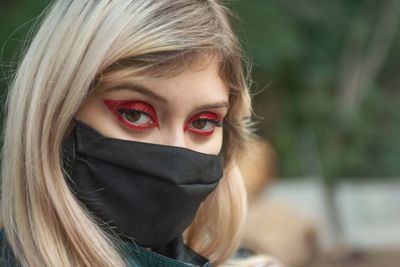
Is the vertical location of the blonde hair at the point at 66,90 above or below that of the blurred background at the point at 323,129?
below

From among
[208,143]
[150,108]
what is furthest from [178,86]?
[208,143]

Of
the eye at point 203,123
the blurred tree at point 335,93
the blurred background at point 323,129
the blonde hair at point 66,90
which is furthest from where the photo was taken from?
the blurred tree at point 335,93

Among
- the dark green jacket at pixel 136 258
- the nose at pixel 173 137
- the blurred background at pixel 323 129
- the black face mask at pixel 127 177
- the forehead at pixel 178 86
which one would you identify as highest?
the blurred background at pixel 323 129

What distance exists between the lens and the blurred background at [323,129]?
629cm

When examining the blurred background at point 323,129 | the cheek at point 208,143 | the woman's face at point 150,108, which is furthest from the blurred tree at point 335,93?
the woman's face at point 150,108

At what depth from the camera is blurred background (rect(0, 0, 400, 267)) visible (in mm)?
6289

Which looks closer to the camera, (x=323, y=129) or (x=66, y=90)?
(x=66, y=90)

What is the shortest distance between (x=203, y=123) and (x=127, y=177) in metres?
0.26

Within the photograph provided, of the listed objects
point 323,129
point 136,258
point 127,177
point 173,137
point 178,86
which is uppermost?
point 323,129

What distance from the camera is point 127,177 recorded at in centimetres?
169

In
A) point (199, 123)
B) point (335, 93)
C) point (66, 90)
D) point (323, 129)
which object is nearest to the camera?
point (66, 90)

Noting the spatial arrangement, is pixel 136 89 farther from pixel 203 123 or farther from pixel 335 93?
pixel 335 93

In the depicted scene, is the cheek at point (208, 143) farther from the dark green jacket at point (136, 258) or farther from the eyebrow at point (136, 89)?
the dark green jacket at point (136, 258)

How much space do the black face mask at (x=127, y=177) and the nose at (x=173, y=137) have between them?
0.02 meters
